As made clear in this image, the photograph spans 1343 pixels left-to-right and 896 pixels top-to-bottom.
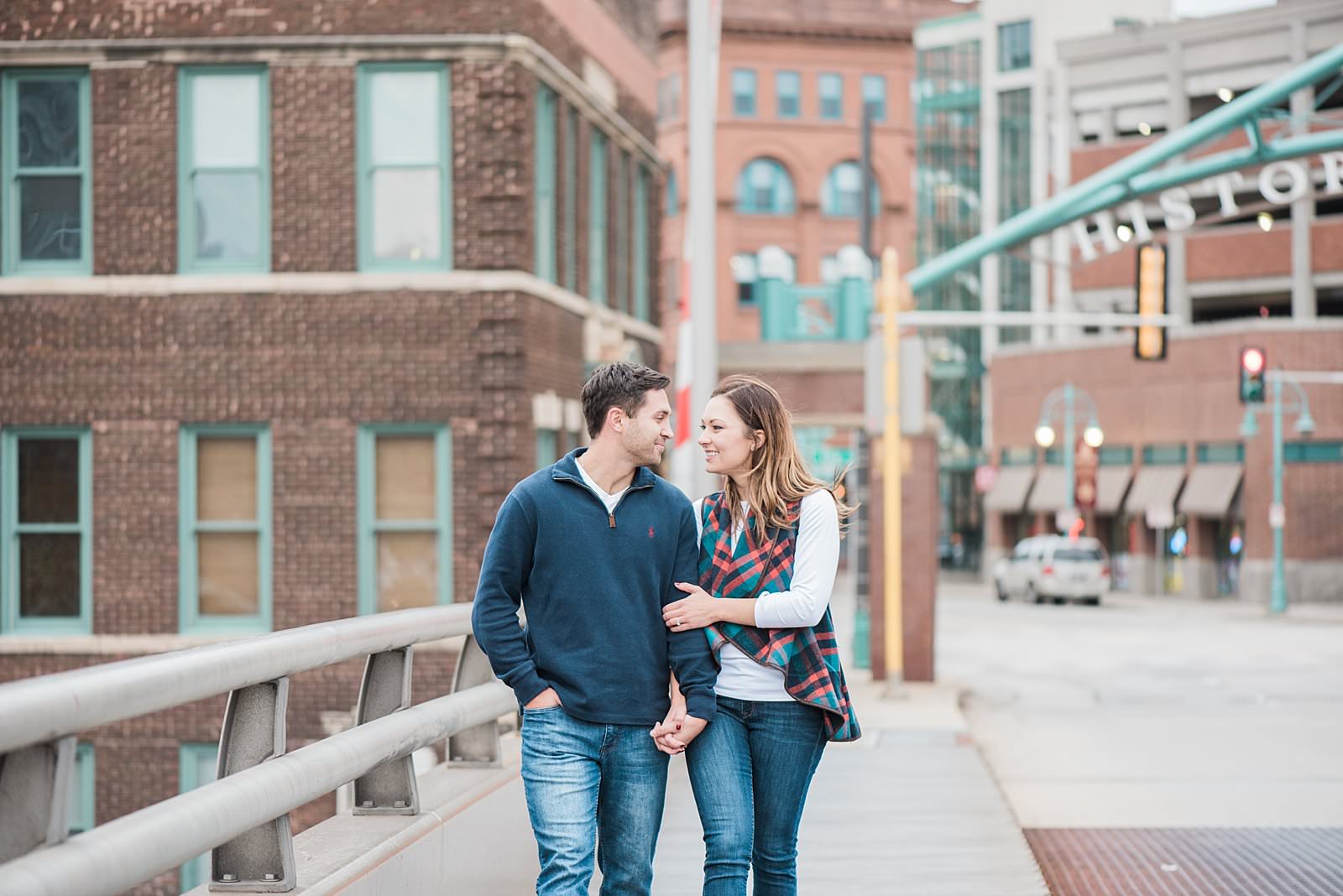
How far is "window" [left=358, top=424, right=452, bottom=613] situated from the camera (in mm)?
17656

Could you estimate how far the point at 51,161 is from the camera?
1777 cm

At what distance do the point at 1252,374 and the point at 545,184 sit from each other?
20.5 m

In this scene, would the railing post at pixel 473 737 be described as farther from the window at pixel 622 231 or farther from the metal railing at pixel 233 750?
the window at pixel 622 231

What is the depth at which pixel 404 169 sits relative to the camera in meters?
17.7

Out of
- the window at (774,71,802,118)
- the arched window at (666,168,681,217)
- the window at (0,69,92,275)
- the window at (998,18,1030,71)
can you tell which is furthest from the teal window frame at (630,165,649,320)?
the window at (998,18,1030,71)

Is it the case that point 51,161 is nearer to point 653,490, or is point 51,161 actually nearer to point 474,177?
point 474,177

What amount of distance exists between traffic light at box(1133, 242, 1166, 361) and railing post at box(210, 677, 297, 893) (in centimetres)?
1834

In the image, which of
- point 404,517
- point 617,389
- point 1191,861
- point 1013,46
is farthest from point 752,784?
point 1013,46

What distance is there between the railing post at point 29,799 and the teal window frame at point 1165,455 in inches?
2293

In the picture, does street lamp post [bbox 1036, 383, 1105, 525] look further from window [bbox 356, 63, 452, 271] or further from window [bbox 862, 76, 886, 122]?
window [bbox 356, 63, 452, 271]

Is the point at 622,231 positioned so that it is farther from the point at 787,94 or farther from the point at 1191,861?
the point at 787,94

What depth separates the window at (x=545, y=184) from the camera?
18422 mm

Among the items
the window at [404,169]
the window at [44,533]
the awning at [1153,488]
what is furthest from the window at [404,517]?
the awning at [1153,488]

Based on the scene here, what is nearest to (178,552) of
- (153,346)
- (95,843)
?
(153,346)
